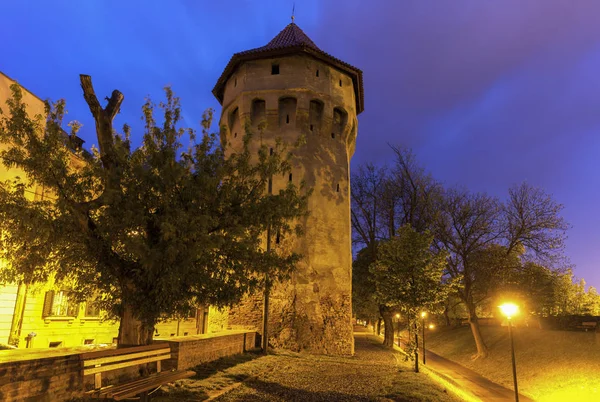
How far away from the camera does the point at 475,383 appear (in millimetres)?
23250

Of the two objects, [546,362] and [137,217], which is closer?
[137,217]

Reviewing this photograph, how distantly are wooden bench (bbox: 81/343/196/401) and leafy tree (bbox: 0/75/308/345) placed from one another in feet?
3.32

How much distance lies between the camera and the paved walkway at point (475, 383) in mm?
19938

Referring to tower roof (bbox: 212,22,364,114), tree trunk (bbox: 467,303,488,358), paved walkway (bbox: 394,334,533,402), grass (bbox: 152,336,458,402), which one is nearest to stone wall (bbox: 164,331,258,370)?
grass (bbox: 152,336,458,402)

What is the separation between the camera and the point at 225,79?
2519 centimetres

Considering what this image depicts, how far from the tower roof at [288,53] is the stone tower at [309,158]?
0.06 meters

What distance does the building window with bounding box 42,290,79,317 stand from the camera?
1597cm

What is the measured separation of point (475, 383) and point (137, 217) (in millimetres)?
23042

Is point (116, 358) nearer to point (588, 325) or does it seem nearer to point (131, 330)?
point (131, 330)

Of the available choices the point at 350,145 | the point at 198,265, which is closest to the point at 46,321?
the point at 198,265

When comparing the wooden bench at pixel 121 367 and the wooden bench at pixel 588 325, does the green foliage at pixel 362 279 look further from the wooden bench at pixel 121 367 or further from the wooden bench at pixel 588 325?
the wooden bench at pixel 121 367

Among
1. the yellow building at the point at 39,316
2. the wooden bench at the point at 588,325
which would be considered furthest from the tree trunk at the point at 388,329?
the yellow building at the point at 39,316

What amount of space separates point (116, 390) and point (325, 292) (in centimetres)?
1524

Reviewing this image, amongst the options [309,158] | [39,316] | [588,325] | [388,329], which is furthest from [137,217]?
[588,325]
